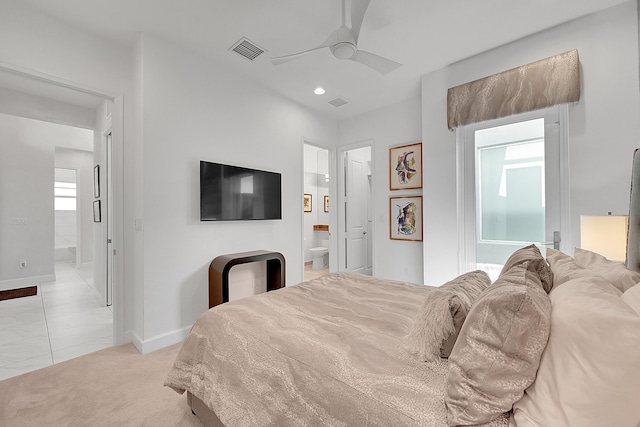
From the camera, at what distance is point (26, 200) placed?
15.4 feet

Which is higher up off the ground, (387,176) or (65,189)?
(65,189)

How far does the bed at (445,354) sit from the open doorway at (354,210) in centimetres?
331

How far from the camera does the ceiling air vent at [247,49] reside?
9.09 ft

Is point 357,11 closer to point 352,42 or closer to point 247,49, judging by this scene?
point 352,42

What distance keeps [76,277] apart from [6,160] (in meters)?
2.31

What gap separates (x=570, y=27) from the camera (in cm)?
251

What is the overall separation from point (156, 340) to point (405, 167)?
3682 mm

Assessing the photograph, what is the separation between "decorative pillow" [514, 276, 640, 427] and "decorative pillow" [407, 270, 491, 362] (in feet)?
0.95

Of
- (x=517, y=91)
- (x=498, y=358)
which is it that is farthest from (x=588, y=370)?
(x=517, y=91)

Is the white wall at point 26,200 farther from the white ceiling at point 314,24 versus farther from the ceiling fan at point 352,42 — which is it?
the ceiling fan at point 352,42

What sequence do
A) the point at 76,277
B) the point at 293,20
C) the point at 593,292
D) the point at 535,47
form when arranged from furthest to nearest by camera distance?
1. the point at 76,277
2. the point at 535,47
3. the point at 293,20
4. the point at 593,292

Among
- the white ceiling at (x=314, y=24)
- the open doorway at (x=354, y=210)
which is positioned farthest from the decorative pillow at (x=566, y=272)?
the open doorway at (x=354, y=210)

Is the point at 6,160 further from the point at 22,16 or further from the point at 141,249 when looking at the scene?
the point at 141,249

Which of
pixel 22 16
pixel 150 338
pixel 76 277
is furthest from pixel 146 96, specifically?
pixel 76 277
